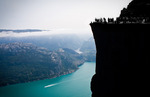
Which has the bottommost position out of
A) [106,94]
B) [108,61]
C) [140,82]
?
[106,94]

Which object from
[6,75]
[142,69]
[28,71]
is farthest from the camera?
[28,71]

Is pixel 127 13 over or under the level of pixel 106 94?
over

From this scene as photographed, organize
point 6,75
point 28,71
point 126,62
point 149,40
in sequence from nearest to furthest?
point 149,40
point 126,62
point 6,75
point 28,71

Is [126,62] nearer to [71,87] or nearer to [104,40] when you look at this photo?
[104,40]

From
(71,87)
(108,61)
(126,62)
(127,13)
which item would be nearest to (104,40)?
Result: (108,61)

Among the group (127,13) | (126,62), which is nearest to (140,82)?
(126,62)

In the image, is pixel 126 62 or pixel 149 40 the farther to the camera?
pixel 126 62
